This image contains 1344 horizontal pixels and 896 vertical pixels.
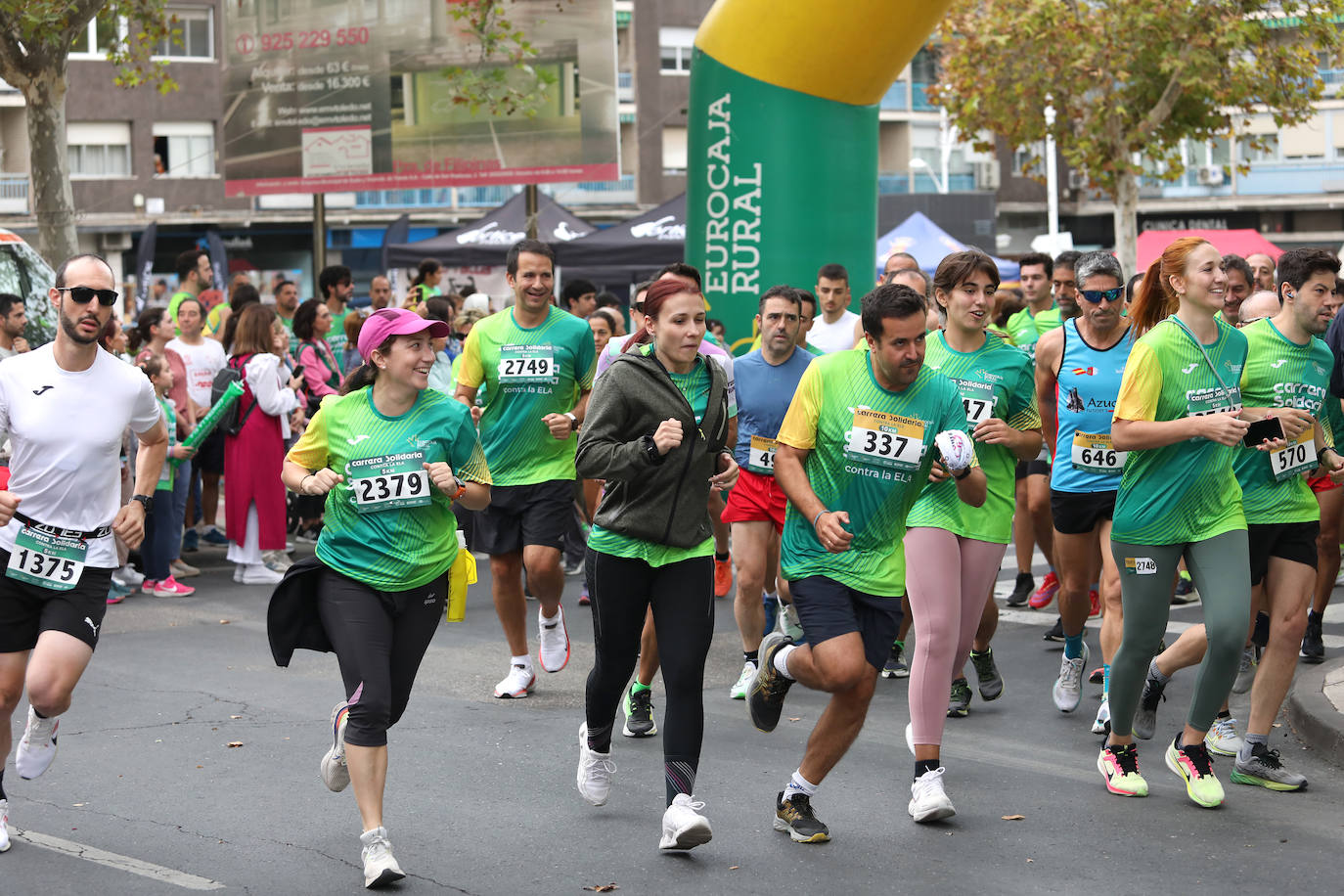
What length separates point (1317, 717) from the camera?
23.1 ft

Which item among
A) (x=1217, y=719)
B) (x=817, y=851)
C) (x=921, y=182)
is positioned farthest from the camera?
(x=921, y=182)

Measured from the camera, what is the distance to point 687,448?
5715mm


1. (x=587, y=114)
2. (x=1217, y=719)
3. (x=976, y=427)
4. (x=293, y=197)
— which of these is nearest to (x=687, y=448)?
(x=976, y=427)

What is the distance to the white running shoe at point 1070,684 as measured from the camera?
7641 millimetres

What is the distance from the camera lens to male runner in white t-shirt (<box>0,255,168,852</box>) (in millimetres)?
5582

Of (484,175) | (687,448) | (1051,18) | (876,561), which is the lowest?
(876,561)

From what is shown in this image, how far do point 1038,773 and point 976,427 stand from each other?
1434 mm

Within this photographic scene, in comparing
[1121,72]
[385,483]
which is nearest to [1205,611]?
[385,483]

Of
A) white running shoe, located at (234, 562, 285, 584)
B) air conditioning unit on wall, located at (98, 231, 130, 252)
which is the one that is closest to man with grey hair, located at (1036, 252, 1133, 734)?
white running shoe, located at (234, 562, 285, 584)

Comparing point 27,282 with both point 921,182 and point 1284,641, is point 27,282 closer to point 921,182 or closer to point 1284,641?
point 1284,641

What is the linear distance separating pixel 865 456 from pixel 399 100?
18477mm

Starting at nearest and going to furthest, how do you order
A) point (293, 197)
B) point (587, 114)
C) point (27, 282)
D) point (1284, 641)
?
point (1284, 641)
point (27, 282)
point (587, 114)
point (293, 197)

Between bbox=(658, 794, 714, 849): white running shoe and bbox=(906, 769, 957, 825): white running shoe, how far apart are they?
813 mm

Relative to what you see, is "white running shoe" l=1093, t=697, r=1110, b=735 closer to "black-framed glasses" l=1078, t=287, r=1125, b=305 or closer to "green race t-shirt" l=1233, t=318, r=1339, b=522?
"green race t-shirt" l=1233, t=318, r=1339, b=522
